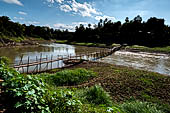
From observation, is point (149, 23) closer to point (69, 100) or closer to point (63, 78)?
point (63, 78)

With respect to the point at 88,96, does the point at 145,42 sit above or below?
above

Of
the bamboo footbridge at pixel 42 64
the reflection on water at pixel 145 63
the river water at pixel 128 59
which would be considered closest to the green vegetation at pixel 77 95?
the bamboo footbridge at pixel 42 64

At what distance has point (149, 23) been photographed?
196 ft

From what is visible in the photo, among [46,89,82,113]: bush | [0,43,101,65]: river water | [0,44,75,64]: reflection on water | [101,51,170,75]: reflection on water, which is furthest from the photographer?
[0,44,75,64]: reflection on water

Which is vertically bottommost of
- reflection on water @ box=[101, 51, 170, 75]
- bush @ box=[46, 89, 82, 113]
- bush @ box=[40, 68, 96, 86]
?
reflection on water @ box=[101, 51, 170, 75]

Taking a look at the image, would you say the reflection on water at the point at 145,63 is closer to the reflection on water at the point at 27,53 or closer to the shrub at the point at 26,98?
the reflection on water at the point at 27,53

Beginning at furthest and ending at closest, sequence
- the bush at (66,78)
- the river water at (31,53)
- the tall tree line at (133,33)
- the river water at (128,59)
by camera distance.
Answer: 1. the tall tree line at (133,33)
2. the river water at (31,53)
3. the river water at (128,59)
4. the bush at (66,78)

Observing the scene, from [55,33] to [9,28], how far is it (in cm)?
6715

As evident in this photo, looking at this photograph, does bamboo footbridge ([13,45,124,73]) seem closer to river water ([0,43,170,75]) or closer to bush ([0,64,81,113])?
river water ([0,43,170,75])

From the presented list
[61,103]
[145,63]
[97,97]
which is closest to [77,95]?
[97,97]

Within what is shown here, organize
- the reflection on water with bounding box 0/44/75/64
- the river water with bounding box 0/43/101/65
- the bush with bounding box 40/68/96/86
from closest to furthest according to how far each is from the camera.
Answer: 1. the bush with bounding box 40/68/96/86
2. the river water with bounding box 0/43/101/65
3. the reflection on water with bounding box 0/44/75/64

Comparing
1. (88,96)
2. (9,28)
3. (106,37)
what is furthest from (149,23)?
(9,28)

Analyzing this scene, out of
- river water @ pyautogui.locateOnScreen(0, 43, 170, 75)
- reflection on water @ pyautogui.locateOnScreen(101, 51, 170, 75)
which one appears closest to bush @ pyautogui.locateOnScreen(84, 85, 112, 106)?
river water @ pyautogui.locateOnScreen(0, 43, 170, 75)

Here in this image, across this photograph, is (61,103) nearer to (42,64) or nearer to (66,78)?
(66,78)
